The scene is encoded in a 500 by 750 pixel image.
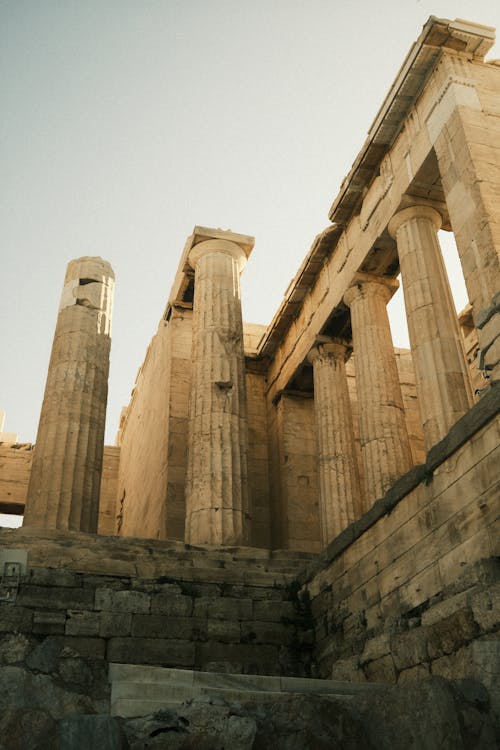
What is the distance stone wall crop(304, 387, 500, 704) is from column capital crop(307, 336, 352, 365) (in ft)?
35.6

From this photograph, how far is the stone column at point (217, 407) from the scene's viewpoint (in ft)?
56.3

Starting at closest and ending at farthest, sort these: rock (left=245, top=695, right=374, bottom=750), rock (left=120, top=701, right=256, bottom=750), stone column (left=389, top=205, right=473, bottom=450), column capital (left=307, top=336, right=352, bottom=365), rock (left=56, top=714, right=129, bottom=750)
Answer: rock (left=56, top=714, right=129, bottom=750) < rock (left=120, top=701, right=256, bottom=750) < rock (left=245, top=695, right=374, bottom=750) < stone column (left=389, top=205, right=473, bottom=450) < column capital (left=307, top=336, right=352, bottom=365)

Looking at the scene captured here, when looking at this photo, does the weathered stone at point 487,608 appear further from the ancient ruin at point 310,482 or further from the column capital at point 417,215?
the column capital at point 417,215

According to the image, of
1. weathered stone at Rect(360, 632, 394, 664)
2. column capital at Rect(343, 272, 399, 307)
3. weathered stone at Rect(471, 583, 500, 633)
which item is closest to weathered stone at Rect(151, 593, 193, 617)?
weathered stone at Rect(360, 632, 394, 664)

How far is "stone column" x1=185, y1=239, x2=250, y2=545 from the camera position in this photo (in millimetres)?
17156

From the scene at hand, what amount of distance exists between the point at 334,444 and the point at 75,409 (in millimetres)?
7035

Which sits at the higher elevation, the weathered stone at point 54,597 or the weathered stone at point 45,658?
the weathered stone at point 54,597

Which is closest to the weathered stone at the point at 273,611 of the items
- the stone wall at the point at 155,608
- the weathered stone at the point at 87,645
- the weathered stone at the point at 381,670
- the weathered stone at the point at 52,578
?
the stone wall at the point at 155,608

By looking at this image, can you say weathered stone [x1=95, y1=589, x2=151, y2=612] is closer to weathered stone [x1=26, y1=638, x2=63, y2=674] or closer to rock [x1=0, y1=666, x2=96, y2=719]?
weathered stone [x1=26, y1=638, x2=63, y2=674]

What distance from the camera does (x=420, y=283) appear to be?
16.9 metres

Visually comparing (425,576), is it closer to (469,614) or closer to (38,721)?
(469,614)

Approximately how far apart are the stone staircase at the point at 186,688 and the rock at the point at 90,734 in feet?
3.22

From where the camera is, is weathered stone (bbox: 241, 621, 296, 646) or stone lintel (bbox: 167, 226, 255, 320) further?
stone lintel (bbox: 167, 226, 255, 320)

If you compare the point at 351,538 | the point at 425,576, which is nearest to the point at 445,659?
the point at 425,576
